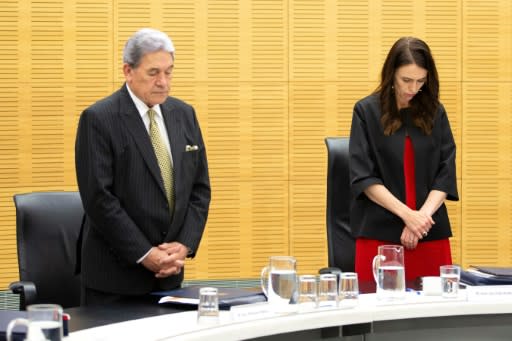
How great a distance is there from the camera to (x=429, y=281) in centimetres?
338

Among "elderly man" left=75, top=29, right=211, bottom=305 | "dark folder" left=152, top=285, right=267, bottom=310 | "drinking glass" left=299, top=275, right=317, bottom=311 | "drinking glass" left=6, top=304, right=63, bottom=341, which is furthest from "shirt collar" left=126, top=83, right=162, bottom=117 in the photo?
"drinking glass" left=6, top=304, right=63, bottom=341

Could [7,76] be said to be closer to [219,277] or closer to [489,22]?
[219,277]

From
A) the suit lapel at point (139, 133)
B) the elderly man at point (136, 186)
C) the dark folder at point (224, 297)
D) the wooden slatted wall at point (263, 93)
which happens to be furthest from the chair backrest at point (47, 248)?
the wooden slatted wall at point (263, 93)

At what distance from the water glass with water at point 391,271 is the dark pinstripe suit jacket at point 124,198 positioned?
817 millimetres

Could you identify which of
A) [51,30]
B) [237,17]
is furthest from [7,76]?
[237,17]

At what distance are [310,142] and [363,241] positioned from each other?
2.66 metres

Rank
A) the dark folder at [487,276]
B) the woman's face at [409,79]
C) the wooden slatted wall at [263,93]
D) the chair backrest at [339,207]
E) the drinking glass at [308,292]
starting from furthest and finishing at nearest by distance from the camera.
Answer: the wooden slatted wall at [263,93] < the chair backrest at [339,207] < the woman's face at [409,79] < the dark folder at [487,276] < the drinking glass at [308,292]

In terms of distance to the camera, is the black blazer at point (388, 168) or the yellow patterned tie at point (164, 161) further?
the black blazer at point (388, 168)

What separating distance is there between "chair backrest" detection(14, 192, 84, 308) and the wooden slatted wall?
2.13 metres

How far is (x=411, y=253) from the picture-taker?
4.20 meters

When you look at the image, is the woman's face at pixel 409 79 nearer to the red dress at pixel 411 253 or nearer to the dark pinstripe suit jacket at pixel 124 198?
the red dress at pixel 411 253

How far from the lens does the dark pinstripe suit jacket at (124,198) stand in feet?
11.8

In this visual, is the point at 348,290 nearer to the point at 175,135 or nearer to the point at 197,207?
the point at 197,207

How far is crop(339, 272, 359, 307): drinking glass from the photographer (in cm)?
317
